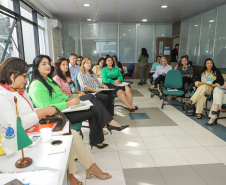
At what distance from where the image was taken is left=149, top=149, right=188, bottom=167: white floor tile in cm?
224

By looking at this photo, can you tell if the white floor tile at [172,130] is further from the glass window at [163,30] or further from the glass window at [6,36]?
the glass window at [163,30]

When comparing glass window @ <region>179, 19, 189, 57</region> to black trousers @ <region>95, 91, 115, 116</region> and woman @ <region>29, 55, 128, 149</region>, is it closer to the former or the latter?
black trousers @ <region>95, 91, 115, 116</region>

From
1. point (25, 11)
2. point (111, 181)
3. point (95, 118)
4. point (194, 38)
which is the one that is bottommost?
point (111, 181)

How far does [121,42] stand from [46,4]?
477cm

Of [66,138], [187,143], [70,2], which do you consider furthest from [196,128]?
[70,2]

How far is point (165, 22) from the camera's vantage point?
30.8 ft

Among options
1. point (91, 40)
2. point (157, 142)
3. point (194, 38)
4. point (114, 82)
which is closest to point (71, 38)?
point (91, 40)

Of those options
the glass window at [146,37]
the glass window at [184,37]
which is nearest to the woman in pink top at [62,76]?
the glass window at [184,37]

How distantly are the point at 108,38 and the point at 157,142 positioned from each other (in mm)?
7824

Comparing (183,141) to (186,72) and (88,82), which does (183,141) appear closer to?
(88,82)

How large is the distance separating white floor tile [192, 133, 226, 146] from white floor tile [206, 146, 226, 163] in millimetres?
124

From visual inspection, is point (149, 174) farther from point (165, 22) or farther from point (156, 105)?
point (165, 22)

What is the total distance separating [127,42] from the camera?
32.1 feet

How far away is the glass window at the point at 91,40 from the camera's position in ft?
30.8
